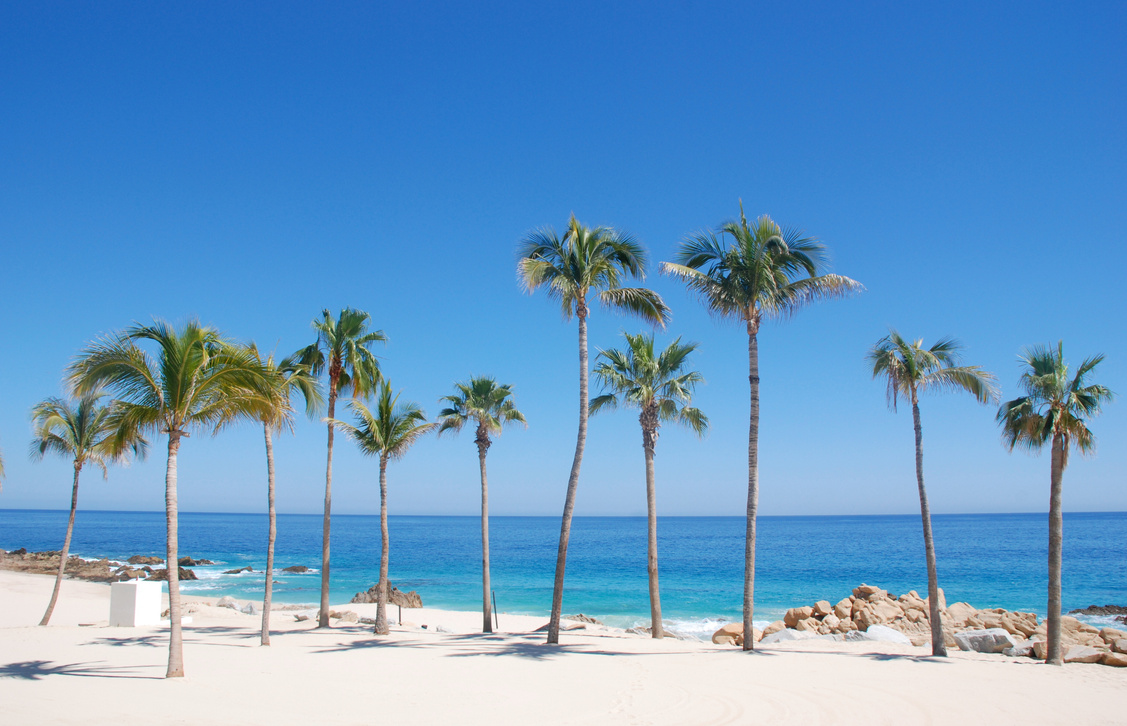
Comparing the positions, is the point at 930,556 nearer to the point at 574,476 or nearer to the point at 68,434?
the point at 574,476

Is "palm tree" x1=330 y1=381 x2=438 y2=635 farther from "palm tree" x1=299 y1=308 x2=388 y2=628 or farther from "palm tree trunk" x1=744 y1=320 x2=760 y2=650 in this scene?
→ "palm tree trunk" x1=744 y1=320 x2=760 y2=650

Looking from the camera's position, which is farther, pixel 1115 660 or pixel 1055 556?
pixel 1055 556

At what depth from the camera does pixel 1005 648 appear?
16.4 meters

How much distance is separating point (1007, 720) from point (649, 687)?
17.4 feet

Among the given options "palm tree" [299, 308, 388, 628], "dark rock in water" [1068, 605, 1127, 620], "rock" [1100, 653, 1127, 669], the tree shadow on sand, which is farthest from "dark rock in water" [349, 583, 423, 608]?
"dark rock in water" [1068, 605, 1127, 620]

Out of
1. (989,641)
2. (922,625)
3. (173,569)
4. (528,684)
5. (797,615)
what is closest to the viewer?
(173,569)

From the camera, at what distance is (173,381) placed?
1145 centimetres

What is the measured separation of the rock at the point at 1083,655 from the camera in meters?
14.2

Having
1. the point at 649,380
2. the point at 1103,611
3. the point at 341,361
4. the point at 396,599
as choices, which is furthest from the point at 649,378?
the point at 1103,611

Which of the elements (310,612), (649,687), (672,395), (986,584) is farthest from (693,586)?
(649,687)

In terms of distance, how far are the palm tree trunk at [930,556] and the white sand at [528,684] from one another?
18.2 inches

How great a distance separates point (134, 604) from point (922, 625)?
28.8m

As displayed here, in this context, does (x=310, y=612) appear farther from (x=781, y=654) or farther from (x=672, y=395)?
(x=781, y=654)

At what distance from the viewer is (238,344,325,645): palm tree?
41.5 feet
